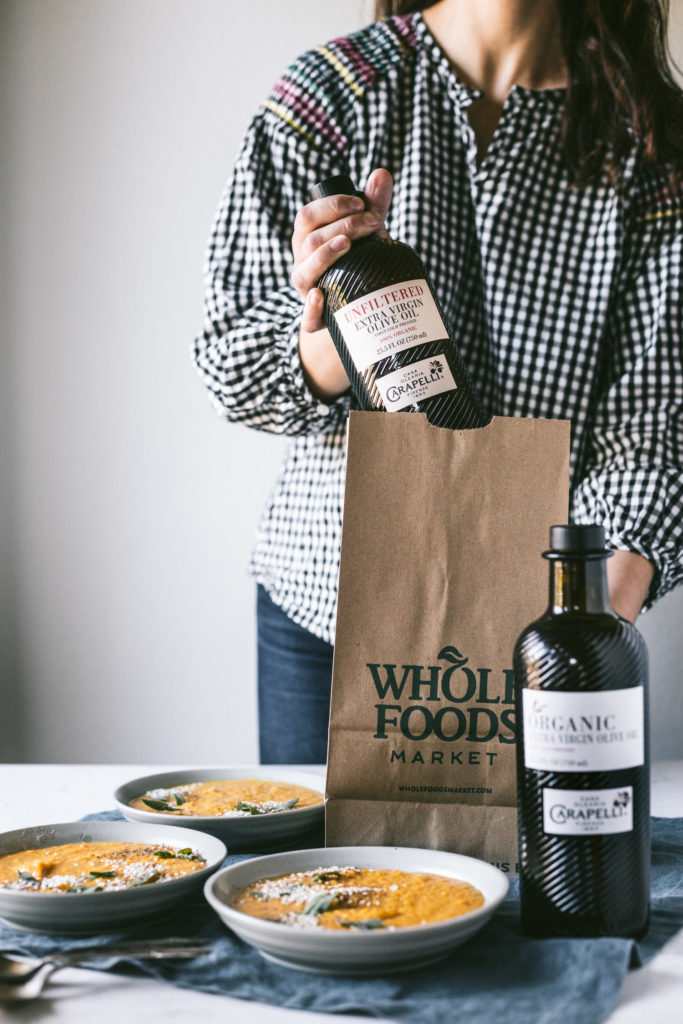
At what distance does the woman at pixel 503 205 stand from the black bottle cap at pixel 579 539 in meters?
0.61

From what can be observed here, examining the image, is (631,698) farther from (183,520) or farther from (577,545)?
(183,520)

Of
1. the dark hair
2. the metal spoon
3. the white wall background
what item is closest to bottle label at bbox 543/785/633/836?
the metal spoon

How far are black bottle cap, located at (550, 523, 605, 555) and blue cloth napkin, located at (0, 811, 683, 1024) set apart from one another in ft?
0.78

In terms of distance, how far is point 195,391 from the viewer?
1.88 metres

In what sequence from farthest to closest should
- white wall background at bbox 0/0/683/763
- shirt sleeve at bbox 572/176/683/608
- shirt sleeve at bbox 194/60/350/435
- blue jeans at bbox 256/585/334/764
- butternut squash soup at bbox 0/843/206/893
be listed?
1. white wall background at bbox 0/0/683/763
2. blue jeans at bbox 256/585/334/764
3. shirt sleeve at bbox 194/60/350/435
4. shirt sleeve at bbox 572/176/683/608
5. butternut squash soup at bbox 0/843/206/893

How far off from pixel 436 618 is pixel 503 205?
0.71 meters

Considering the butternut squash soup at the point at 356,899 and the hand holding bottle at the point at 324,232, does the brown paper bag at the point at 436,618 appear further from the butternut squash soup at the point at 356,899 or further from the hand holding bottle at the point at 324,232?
the hand holding bottle at the point at 324,232

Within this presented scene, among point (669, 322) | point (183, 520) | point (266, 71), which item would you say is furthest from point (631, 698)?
point (266, 71)

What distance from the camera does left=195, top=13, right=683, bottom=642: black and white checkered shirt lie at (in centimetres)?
121

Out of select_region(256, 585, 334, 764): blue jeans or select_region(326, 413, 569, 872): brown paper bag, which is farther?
select_region(256, 585, 334, 764): blue jeans

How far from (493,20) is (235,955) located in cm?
116

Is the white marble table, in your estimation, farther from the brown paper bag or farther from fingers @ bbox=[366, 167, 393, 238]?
fingers @ bbox=[366, 167, 393, 238]

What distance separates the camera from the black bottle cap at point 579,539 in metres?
0.58

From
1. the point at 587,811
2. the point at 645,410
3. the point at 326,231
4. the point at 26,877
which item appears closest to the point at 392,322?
the point at 326,231
